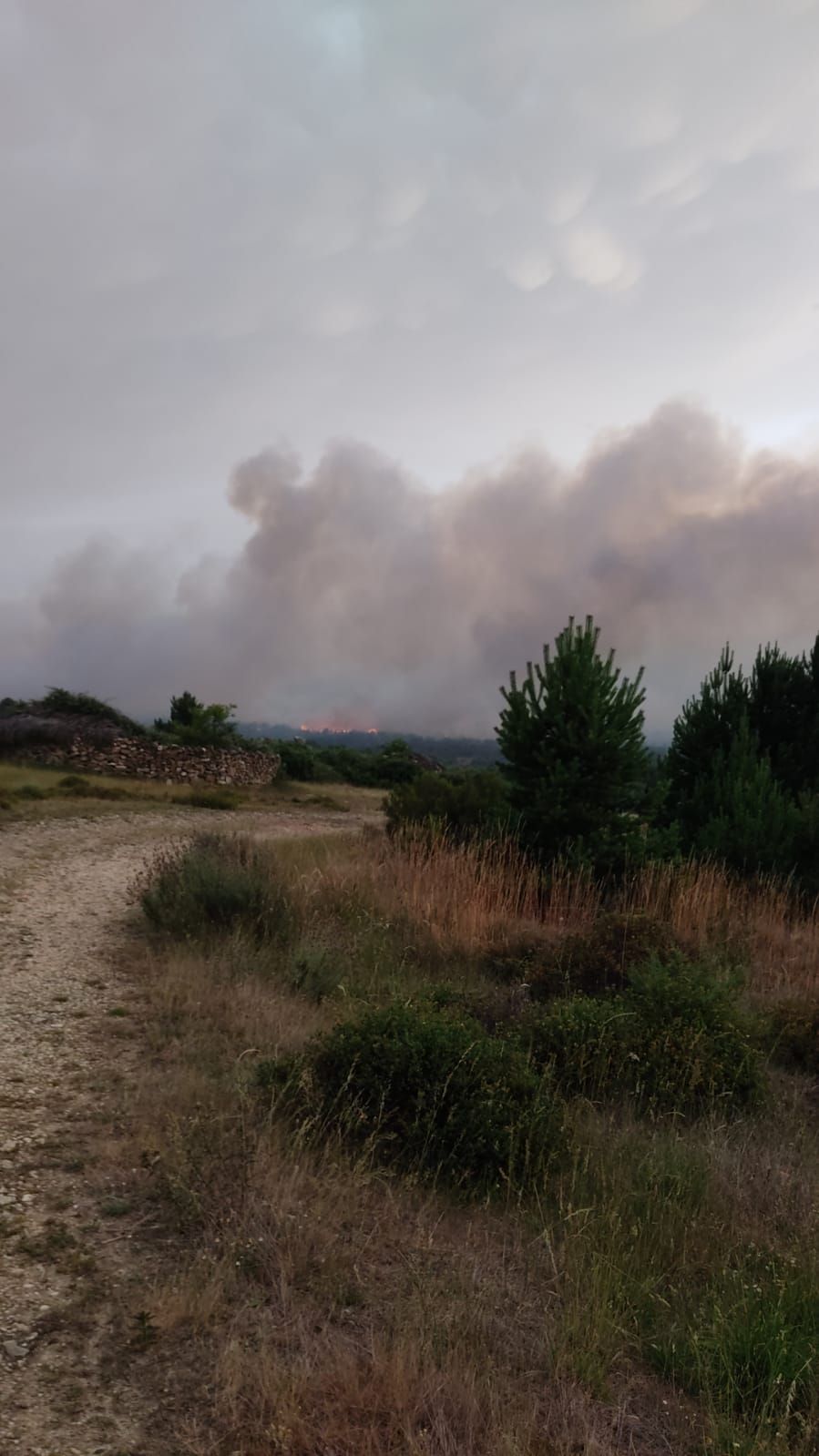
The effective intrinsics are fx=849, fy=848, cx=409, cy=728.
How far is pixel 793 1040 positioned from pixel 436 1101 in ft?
12.3

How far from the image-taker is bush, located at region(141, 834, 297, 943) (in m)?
8.42

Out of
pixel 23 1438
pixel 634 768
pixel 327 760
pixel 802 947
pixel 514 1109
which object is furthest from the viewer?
pixel 327 760

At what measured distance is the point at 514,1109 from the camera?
187 inches

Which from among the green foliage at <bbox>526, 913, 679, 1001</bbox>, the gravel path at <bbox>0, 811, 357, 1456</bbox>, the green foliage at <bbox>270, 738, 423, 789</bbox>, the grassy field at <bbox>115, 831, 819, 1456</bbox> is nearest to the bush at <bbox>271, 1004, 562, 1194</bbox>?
the grassy field at <bbox>115, 831, 819, 1456</bbox>

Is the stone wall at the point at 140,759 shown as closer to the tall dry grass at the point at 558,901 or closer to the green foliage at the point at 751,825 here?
the tall dry grass at the point at 558,901

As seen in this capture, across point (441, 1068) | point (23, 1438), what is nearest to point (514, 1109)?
point (441, 1068)

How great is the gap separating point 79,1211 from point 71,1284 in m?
0.50

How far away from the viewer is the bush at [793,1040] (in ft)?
22.1

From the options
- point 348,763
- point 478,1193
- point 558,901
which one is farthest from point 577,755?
point 348,763

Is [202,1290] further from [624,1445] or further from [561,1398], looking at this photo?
[624,1445]

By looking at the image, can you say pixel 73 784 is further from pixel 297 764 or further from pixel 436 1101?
pixel 436 1101

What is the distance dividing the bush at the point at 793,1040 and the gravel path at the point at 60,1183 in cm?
492

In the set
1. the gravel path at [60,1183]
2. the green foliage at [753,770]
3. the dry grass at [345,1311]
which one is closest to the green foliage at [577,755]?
the green foliage at [753,770]

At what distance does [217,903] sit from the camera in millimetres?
8703
